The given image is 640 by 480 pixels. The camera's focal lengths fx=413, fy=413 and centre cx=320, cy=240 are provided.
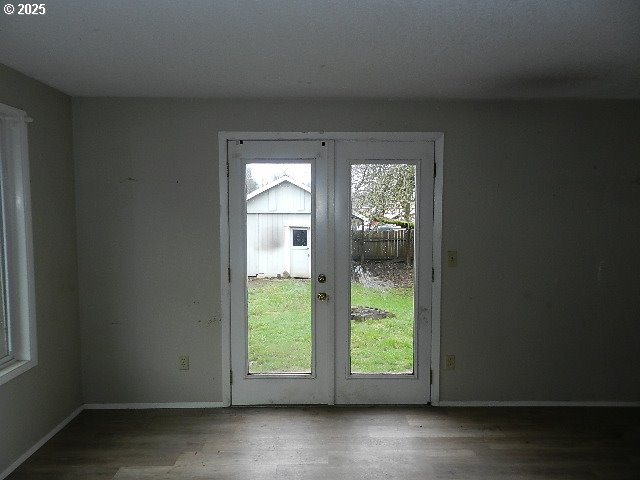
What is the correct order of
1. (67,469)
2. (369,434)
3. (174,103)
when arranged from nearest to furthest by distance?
(67,469), (369,434), (174,103)

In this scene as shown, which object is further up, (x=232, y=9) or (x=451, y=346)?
(x=232, y=9)

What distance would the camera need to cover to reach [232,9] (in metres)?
1.66

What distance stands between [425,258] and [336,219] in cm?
73

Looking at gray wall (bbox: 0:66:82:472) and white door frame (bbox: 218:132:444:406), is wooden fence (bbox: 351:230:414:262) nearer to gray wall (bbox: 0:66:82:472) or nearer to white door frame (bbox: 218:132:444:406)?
white door frame (bbox: 218:132:444:406)

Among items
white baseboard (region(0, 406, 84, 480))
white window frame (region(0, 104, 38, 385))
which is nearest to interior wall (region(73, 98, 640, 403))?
white baseboard (region(0, 406, 84, 480))

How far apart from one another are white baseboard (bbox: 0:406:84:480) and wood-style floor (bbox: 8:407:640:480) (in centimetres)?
4

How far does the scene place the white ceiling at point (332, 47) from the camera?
1669 millimetres

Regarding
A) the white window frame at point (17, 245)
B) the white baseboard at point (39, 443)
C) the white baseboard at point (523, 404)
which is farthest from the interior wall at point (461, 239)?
the white window frame at point (17, 245)

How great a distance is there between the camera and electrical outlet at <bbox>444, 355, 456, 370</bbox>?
10.3ft

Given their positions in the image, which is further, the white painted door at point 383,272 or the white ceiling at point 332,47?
the white painted door at point 383,272

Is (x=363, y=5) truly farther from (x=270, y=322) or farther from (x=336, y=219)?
(x=270, y=322)

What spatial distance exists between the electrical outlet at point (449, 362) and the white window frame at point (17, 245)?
2.79 metres

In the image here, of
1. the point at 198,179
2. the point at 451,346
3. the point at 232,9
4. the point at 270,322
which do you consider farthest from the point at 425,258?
the point at 232,9

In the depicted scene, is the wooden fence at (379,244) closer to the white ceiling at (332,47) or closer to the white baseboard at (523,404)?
the white ceiling at (332,47)
